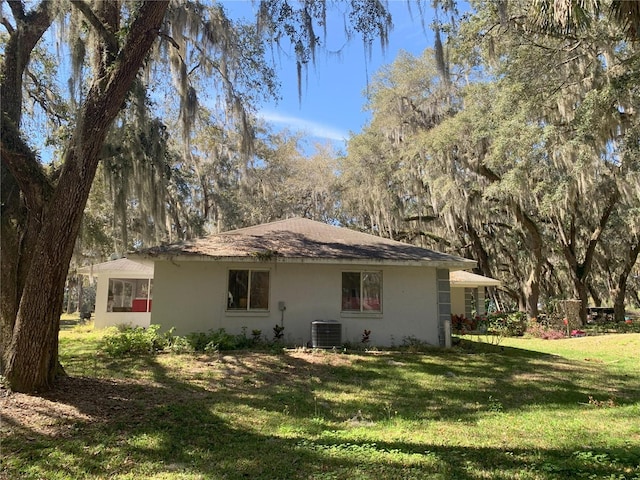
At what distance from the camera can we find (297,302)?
12062 millimetres

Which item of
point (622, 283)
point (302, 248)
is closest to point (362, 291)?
point (302, 248)

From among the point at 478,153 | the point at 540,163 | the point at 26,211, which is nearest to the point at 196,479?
the point at 26,211

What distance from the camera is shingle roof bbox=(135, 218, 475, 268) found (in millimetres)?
11547

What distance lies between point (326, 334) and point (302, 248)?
8.08 feet

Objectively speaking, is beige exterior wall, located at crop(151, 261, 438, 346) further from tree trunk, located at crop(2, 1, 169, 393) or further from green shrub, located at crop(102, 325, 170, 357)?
tree trunk, located at crop(2, 1, 169, 393)

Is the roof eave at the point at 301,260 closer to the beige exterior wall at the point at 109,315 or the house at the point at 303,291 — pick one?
the house at the point at 303,291

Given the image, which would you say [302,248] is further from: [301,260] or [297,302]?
[297,302]

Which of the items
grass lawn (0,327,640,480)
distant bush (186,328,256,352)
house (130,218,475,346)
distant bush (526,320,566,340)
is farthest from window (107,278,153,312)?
distant bush (526,320,566,340)

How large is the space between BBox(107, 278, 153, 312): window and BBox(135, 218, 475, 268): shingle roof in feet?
23.1

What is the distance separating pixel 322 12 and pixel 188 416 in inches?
268

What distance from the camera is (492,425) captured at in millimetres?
5836

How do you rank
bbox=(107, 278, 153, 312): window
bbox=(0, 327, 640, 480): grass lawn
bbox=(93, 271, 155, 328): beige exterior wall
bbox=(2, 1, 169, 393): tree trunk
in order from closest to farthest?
bbox=(0, 327, 640, 480): grass lawn
bbox=(2, 1, 169, 393): tree trunk
bbox=(93, 271, 155, 328): beige exterior wall
bbox=(107, 278, 153, 312): window

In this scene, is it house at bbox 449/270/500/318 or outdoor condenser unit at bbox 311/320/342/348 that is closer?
outdoor condenser unit at bbox 311/320/342/348

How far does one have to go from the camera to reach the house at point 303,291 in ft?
38.7
